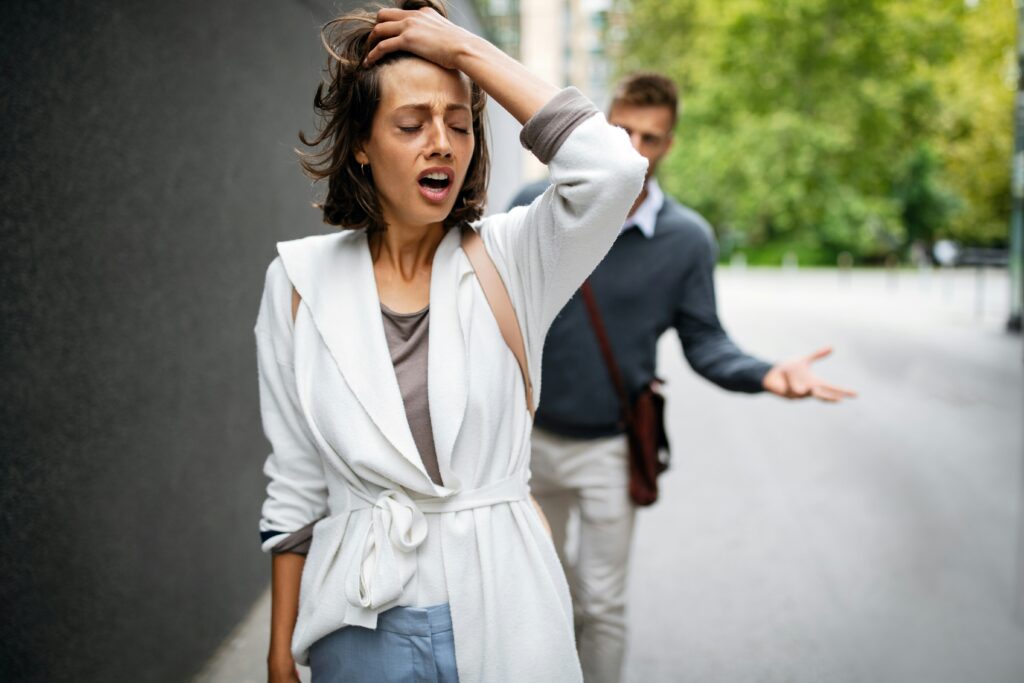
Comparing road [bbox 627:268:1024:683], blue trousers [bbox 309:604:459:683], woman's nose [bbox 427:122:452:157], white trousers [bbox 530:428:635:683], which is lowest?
road [bbox 627:268:1024:683]

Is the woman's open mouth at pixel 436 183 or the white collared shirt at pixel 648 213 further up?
the woman's open mouth at pixel 436 183

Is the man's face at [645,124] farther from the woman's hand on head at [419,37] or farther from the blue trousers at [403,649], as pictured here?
the blue trousers at [403,649]

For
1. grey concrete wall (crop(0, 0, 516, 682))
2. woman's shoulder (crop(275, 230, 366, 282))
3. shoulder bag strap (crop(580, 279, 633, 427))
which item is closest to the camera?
woman's shoulder (crop(275, 230, 366, 282))

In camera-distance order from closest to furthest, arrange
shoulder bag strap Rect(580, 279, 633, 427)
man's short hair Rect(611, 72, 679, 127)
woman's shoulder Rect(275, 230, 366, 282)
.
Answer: woman's shoulder Rect(275, 230, 366, 282) → shoulder bag strap Rect(580, 279, 633, 427) → man's short hair Rect(611, 72, 679, 127)

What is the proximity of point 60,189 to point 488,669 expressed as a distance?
1.91 metres

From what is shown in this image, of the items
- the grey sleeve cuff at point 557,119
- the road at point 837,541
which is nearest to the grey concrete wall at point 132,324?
the road at point 837,541

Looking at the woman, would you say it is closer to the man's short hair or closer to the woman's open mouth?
the woman's open mouth

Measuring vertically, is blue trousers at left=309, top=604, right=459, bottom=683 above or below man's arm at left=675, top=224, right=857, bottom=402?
below

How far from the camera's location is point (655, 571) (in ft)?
17.5

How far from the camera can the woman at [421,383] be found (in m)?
1.70

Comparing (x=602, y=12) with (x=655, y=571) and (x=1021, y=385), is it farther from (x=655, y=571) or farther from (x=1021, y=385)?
(x=655, y=571)

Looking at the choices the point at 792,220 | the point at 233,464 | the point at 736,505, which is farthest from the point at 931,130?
the point at 233,464

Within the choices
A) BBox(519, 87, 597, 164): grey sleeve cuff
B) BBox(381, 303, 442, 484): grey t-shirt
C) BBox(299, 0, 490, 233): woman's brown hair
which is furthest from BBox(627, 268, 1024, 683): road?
BBox(519, 87, 597, 164): grey sleeve cuff

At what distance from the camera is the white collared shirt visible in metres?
3.29
